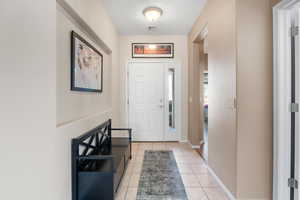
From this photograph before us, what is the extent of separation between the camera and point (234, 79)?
6.51 ft

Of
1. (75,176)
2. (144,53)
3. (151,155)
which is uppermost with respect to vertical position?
(144,53)

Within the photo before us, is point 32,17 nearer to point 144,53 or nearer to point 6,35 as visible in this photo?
point 6,35

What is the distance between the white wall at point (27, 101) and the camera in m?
0.94

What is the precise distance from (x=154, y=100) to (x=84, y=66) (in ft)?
8.71

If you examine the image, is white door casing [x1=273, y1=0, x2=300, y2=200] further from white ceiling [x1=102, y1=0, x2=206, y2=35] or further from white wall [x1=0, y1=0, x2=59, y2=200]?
white wall [x1=0, y1=0, x2=59, y2=200]

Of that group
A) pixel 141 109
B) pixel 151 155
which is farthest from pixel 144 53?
pixel 151 155

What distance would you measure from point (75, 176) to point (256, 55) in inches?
87.8

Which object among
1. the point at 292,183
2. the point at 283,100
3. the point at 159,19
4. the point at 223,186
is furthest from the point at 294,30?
the point at 159,19

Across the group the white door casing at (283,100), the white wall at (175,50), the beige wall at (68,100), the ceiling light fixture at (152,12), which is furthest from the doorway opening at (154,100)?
the white door casing at (283,100)

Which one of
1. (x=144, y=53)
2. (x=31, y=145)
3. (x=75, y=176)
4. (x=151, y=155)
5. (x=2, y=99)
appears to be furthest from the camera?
(x=144, y=53)

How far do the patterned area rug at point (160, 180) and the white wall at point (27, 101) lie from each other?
3.90 ft

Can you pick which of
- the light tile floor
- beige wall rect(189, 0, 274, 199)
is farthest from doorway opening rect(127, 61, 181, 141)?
beige wall rect(189, 0, 274, 199)

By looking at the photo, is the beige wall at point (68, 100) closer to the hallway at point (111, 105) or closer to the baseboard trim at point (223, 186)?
the hallway at point (111, 105)

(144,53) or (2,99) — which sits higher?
(144,53)
